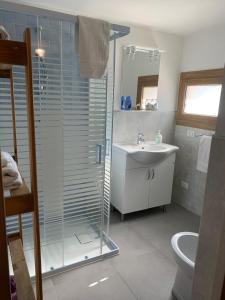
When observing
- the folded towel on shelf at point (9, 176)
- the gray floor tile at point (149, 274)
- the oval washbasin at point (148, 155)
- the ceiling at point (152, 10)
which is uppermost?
the ceiling at point (152, 10)

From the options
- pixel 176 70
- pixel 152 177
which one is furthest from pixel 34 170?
pixel 176 70

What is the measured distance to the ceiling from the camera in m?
2.08

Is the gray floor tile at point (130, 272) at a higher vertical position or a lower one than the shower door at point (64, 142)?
lower

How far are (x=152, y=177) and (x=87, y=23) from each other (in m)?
1.83

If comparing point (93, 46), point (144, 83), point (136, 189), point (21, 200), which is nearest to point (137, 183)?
point (136, 189)

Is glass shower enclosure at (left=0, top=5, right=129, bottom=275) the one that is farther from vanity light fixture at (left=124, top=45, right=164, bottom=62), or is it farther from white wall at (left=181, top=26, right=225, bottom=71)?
white wall at (left=181, top=26, right=225, bottom=71)

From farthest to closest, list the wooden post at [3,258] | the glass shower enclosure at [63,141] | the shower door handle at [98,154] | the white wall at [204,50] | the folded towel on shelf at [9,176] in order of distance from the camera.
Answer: the white wall at [204,50]
the shower door handle at [98,154]
the glass shower enclosure at [63,141]
the folded towel on shelf at [9,176]
the wooden post at [3,258]

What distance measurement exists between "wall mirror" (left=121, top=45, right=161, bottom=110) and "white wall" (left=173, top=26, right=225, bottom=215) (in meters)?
0.44

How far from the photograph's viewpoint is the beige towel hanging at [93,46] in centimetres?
168

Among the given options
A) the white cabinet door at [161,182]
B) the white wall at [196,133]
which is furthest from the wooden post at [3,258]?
the white wall at [196,133]

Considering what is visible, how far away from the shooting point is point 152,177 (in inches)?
112

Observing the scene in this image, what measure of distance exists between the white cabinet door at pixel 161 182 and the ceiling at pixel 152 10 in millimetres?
1531

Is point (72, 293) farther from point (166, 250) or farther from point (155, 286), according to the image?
point (166, 250)

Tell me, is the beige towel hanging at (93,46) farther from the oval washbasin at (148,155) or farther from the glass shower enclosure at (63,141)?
the oval washbasin at (148,155)
